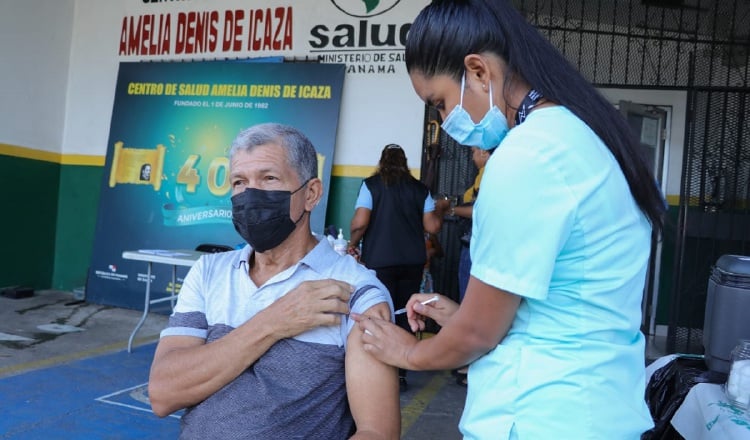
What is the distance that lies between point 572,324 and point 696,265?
5151 mm

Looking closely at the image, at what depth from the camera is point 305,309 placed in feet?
4.85

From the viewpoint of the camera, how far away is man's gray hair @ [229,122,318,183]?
1.68 metres

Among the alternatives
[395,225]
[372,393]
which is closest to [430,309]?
[372,393]

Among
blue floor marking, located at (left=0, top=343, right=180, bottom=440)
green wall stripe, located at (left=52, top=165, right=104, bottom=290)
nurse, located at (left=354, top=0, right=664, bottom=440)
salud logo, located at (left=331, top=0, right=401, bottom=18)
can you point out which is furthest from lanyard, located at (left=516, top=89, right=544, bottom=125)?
green wall stripe, located at (left=52, top=165, right=104, bottom=290)

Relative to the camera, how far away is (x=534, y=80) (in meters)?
1.12

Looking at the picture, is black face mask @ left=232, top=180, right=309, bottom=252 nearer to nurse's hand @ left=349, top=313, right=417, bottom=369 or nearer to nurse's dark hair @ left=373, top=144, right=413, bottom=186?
nurse's hand @ left=349, top=313, right=417, bottom=369

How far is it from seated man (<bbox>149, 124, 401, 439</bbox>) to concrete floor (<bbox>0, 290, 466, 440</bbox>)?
2.02 meters

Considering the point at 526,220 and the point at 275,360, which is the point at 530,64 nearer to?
the point at 526,220

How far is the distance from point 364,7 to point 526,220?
16.2 ft

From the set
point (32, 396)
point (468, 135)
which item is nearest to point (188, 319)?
point (468, 135)

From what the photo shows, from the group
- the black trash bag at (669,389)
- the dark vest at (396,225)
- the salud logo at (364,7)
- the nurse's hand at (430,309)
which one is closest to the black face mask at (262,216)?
the nurse's hand at (430,309)

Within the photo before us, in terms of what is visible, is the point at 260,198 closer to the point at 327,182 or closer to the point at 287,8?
the point at 327,182

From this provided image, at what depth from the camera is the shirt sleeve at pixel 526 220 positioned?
1018mm

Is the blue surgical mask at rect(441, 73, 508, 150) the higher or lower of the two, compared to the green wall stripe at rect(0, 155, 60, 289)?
higher
